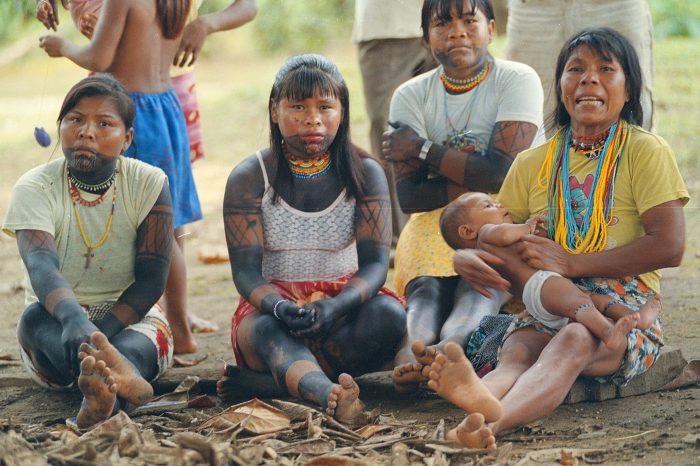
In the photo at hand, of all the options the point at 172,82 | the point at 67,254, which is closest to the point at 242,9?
the point at 172,82

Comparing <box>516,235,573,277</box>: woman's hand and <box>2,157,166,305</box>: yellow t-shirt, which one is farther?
<box>2,157,166,305</box>: yellow t-shirt

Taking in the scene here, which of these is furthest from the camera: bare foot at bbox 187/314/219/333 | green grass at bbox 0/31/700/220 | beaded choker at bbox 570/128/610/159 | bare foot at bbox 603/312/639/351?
green grass at bbox 0/31/700/220

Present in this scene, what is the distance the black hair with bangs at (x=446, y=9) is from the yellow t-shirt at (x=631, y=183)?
0.75 metres

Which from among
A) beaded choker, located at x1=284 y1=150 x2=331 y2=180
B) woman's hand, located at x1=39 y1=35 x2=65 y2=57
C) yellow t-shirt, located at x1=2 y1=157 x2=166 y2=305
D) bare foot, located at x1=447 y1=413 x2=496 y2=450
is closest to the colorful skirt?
woman's hand, located at x1=39 y1=35 x2=65 y2=57

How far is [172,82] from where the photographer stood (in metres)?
4.50

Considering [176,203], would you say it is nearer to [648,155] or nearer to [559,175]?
[559,175]

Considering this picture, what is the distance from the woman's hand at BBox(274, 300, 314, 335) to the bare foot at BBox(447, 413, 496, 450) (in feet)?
2.44

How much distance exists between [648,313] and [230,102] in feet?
25.2

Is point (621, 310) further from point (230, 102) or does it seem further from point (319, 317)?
point (230, 102)

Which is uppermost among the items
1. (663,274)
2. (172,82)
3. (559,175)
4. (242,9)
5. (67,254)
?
(242,9)

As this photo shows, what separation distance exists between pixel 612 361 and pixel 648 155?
2.07 ft

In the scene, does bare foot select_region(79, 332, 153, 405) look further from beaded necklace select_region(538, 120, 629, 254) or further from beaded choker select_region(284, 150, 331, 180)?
beaded necklace select_region(538, 120, 629, 254)

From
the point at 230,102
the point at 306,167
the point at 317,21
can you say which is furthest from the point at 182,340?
the point at 317,21

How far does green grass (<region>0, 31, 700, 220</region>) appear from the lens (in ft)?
27.0
